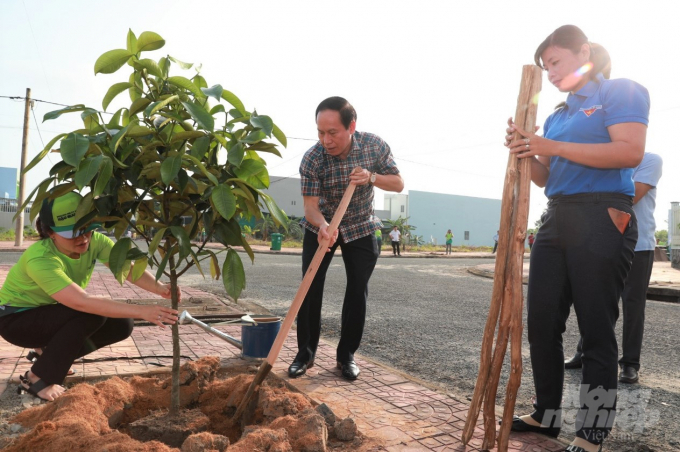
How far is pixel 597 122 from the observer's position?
240 centimetres

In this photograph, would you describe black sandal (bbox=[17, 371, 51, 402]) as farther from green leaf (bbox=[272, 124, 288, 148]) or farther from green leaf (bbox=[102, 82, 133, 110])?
green leaf (bbox=[272, 124, 288, 148])

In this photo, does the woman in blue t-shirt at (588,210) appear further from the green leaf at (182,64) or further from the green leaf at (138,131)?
the green leaf at (138,131)

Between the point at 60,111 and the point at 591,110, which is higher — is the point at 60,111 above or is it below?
below

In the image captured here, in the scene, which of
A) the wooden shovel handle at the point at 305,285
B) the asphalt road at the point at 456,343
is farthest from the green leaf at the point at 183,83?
the asphalt road at the point at 456,343

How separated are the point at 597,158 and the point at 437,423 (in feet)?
4.85

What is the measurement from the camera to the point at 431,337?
17.7ft

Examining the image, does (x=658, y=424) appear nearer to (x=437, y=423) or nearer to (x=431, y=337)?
(x=437, y=423)

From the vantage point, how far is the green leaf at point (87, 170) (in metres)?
2.02

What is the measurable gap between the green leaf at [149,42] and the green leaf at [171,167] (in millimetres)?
452

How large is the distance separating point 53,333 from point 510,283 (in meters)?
2.53

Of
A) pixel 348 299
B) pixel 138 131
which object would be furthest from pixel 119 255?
pixel 348 299

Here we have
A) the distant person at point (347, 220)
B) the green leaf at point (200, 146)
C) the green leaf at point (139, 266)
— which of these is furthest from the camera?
the distant person at point (347, 220)

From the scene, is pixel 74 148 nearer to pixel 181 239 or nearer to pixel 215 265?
pixel 181 239

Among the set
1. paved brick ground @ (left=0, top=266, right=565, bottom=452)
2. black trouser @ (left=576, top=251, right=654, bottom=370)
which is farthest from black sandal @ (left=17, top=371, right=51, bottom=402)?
black trouser @ (left=576, top=251, right=654, bottom=370)
